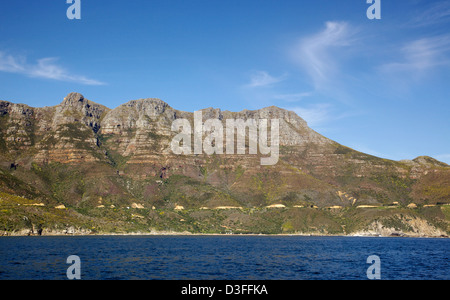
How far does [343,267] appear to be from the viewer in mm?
97000

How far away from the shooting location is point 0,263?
87.9 m
